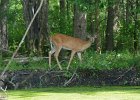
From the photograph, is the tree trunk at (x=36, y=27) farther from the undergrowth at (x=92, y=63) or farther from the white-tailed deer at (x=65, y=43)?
the white-tailed deer at (x=65, y=43)

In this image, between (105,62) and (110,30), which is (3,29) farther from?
(105,62)

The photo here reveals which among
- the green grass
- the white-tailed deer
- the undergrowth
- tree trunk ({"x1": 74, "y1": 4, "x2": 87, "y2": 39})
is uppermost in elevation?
tree trunk ({"x1": 74, "y1": 4, "x2": 87, "y2": 39})

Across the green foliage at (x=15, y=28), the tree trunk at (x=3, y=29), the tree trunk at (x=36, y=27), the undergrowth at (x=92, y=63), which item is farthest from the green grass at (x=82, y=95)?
the green foliage at (x=15, y=28)

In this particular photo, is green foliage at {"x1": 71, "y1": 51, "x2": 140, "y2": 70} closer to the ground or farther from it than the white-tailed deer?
closer to the ground

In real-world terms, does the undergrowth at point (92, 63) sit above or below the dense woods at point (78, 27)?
below

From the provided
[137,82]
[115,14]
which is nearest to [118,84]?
[137,82]

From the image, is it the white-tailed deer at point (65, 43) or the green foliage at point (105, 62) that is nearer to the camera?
the green foliage at point (105, 62)

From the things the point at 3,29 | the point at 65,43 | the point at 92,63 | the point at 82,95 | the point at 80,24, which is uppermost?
the point at 80,24

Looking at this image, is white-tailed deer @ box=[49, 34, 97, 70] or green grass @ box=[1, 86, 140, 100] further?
white-tailed deer @ box=[49, 34, 97, 70]

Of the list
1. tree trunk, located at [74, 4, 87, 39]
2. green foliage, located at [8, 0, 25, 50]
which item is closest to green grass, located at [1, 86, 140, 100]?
tree trunk, located at [74, 4, 87, 39]

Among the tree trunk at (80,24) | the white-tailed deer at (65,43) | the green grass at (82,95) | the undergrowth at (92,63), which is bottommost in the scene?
the green grass at (82,95)

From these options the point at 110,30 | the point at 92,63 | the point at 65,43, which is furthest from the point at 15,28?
the point at 92,63

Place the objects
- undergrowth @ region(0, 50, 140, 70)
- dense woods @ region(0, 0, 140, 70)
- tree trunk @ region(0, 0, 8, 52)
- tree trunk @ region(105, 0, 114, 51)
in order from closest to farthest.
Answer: undergrowth @ region(0, 50, 140, 70), dense woods @ region(0, 0, 140, 70), tree trunk @ region(0, 0, 8, 52), tree trunk @ region(105, 0, 114, 51)

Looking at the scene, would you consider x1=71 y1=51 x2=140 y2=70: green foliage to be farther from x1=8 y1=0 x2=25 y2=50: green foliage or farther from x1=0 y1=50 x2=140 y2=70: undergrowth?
x1=8 y1=0 x2=25 y2=50: green foliage
